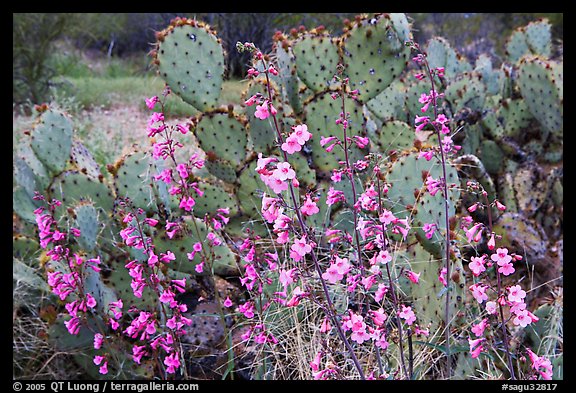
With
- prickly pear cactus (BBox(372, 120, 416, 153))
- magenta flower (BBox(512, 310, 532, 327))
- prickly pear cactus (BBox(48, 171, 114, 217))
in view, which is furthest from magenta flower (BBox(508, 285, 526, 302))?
prickly pear cactus (BBox(48, 171, 114, 217))

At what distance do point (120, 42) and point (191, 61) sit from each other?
511 inches

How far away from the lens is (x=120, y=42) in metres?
15.2

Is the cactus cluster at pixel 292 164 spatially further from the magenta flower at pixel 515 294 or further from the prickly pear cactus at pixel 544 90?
the magenta flower at pixel 515 294

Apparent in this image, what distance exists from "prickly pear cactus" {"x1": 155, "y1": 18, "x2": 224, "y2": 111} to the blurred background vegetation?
15.4ft

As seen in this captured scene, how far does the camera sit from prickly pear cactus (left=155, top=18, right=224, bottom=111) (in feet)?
10.2

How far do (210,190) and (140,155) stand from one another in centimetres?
40

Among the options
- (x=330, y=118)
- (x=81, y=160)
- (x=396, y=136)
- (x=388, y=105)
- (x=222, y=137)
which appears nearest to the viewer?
(x=330, y=118)

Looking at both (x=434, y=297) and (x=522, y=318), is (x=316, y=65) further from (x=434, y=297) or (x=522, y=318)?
(x=522, y=318)

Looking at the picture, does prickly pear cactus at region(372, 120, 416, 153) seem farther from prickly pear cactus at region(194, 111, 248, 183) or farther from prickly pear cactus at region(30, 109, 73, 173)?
prickly pear cactus at region(30, 109, 73, 173)

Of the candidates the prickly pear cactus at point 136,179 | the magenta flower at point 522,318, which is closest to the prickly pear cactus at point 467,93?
the prickly pear cactus at point 136,179

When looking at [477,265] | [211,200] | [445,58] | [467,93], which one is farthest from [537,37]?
[477,265]

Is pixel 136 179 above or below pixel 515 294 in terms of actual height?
below

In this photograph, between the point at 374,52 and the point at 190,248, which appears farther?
the point at 374,52
